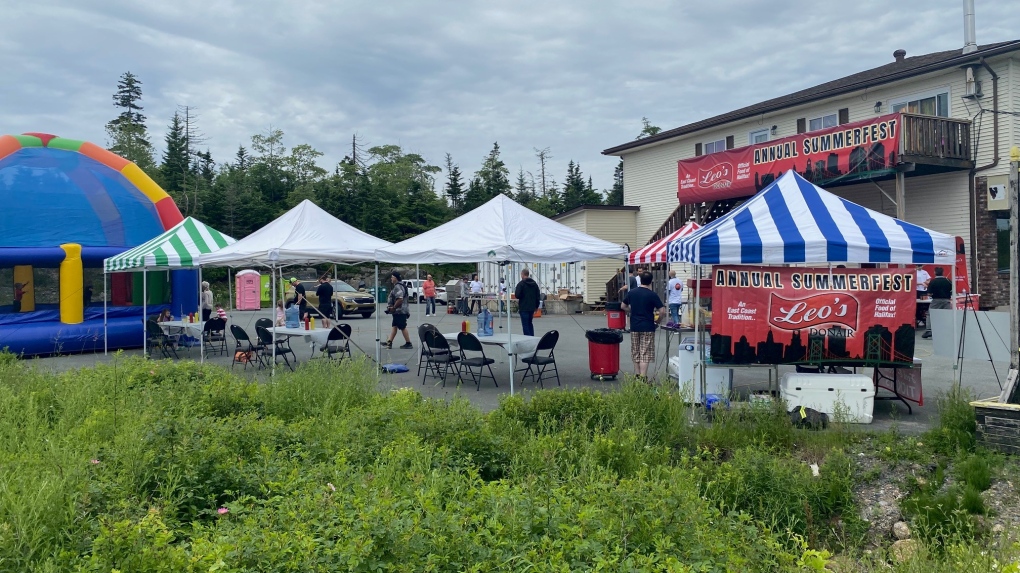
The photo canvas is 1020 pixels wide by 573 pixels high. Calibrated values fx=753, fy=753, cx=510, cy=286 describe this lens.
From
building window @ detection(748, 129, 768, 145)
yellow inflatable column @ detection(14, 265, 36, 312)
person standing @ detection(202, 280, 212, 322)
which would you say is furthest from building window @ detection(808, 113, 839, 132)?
yellow inflatable column @ detection(14, 265, 36, 312)

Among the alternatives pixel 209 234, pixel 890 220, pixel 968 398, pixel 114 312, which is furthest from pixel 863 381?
pixel 114 312

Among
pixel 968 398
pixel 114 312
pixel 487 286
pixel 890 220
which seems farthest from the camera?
pixel 487 286

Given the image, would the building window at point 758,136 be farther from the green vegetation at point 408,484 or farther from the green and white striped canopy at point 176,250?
the green vegetation at point 408,484

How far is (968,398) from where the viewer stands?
298 inches

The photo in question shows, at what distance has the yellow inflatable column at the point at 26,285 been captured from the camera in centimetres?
1709

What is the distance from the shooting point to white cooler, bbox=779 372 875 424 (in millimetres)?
8289

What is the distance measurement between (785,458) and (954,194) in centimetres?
1623

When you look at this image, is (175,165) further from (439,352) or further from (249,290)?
(439,352)

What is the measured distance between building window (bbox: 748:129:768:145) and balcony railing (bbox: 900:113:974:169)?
679cm

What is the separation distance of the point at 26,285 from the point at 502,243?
12.7m

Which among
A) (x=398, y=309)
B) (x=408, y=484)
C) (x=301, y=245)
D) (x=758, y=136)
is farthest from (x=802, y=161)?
(x=408, y=484)

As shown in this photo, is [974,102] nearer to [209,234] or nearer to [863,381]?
[863,381]

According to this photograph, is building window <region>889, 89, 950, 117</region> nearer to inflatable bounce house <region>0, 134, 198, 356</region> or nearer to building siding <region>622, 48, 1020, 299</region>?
building siding <region>622, 48, 1020, 299</region>

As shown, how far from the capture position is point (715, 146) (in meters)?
26.9
